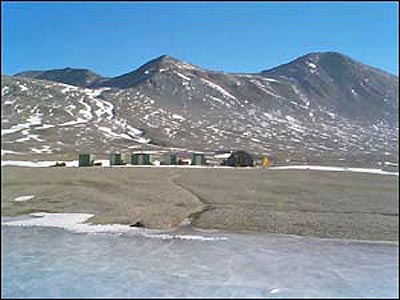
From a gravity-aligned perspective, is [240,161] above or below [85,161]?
above

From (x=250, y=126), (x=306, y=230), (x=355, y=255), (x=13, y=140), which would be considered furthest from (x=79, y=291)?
(x=250, y=126)

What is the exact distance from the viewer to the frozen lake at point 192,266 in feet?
38.3

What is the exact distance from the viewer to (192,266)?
553 inches

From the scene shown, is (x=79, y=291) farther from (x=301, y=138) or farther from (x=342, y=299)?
(x=301, y=138)

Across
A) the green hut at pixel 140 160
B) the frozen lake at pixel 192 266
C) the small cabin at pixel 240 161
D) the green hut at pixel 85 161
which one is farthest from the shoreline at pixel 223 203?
the small cabin at pixel 240 161

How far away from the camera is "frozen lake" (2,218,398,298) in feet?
38.3

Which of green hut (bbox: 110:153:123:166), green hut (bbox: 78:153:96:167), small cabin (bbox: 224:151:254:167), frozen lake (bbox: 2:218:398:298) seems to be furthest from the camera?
small cabin (bbox: 224:151:254:167)

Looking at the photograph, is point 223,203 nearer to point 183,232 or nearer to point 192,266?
point 183,232

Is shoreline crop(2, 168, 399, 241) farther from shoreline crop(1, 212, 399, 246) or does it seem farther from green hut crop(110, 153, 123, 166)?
green hut crop(110, 153, 123, 166)

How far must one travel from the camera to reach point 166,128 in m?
154

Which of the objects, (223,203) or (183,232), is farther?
(223,203)

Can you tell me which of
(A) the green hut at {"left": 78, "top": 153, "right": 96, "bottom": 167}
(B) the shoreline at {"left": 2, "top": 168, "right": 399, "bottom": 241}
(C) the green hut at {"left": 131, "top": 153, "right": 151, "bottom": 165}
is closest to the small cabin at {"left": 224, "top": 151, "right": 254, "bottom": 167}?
(C) the green hut at {"left": 131, "top": 153, "right": 151, "bottom": 165}

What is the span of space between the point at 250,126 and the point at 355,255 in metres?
175

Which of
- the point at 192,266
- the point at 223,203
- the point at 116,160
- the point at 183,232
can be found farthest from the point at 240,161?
the point at 192,266
